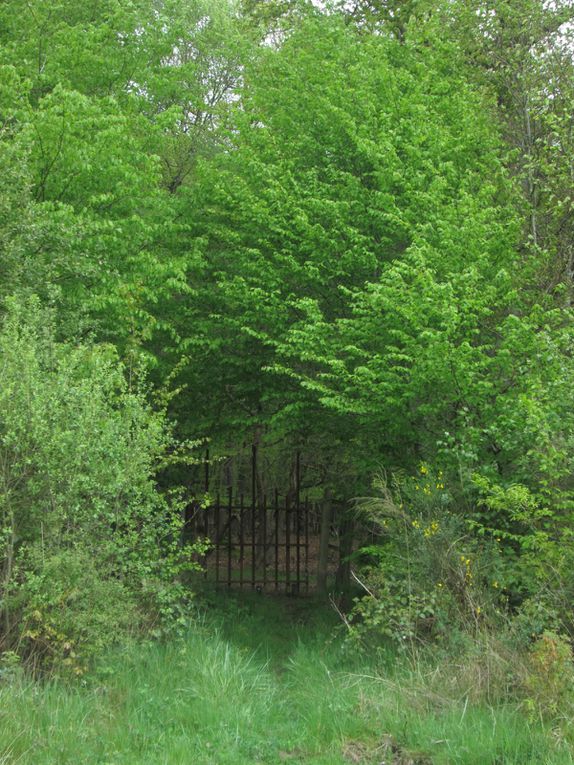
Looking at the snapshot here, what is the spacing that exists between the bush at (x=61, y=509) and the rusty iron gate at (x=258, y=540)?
7.27 metres

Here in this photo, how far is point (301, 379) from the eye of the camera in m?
12.1

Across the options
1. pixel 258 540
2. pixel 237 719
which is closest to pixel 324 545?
pixel 258 540

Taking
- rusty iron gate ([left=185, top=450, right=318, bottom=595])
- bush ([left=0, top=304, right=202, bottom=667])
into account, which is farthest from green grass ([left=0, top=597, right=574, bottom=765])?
rusty iron gate ([left=185, top=450, right=318, bottom=595])

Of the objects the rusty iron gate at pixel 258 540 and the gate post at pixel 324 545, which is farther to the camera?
the rusty iron gate at pixel 258 540

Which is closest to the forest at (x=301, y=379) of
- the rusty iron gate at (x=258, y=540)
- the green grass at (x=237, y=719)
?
the green grass at (x=237, y=719)

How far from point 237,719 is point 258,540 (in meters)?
12.9

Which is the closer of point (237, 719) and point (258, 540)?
point (237, 719)

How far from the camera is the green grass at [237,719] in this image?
571 cm

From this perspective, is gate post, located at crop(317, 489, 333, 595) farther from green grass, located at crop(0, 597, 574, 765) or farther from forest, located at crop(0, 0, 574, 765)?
green grass, located at crop(0, 597, 574, 765)

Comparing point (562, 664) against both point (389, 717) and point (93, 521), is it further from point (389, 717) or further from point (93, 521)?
point (93, 521)

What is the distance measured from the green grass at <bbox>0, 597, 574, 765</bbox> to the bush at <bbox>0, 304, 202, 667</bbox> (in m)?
0.48

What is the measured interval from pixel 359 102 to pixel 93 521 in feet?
26.9

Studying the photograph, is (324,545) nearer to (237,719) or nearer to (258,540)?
(258,540)

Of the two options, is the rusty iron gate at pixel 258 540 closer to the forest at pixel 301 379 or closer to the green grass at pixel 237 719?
the forest at pixel 301 379
